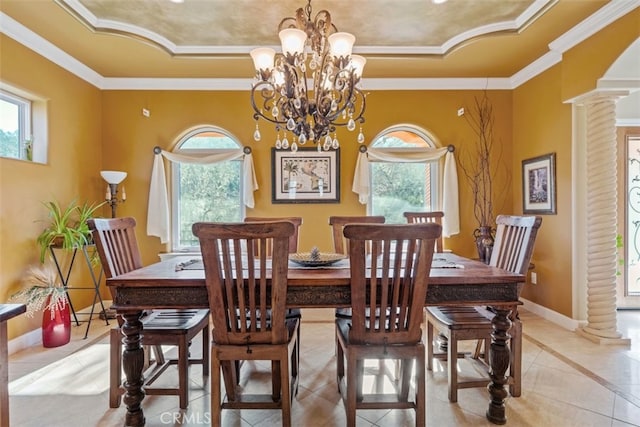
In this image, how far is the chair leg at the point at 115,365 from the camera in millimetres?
1905

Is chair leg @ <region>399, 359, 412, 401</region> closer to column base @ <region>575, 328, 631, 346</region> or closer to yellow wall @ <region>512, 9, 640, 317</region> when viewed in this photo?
Result: column base @ <region>575, 328, 631, 346</region>

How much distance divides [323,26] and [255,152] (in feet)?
6.57

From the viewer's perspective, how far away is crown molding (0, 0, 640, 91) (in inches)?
106

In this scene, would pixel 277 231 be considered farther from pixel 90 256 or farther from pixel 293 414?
pixel 90 256

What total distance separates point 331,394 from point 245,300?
3.11 ft

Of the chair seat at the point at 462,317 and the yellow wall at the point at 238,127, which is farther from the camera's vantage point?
the yellow wall at the point at 238,127

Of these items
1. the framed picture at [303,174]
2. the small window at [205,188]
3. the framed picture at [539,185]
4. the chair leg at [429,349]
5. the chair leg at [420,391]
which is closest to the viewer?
the chair leg at [420,391]

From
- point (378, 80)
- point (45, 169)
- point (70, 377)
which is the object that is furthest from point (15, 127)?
point (378, 80)

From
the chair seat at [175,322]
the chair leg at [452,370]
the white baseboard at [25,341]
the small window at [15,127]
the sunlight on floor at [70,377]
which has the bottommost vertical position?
the sunlight on floor at [70,377]

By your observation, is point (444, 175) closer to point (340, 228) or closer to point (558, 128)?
point (558, 128)

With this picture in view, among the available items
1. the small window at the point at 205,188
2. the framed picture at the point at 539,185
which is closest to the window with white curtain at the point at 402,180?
the framed picture at the point at 539,185

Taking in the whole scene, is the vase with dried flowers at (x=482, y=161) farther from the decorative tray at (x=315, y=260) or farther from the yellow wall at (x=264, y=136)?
the decorative tray at (x=315, y=260)

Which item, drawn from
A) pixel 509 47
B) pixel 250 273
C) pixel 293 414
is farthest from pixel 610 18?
pixel 293 414

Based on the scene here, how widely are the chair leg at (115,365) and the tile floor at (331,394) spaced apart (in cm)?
6
